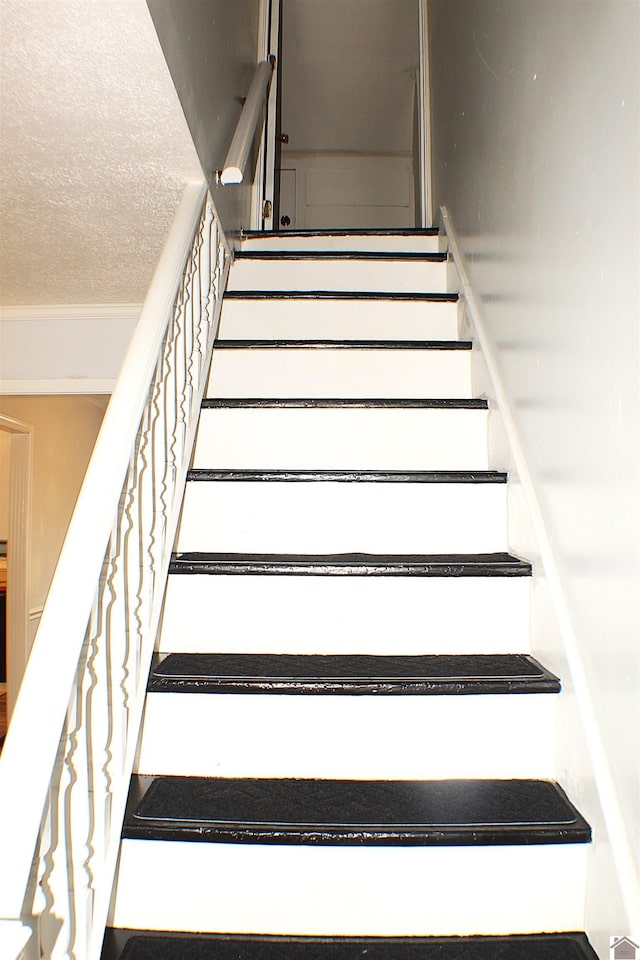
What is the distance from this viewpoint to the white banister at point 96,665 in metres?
0.77

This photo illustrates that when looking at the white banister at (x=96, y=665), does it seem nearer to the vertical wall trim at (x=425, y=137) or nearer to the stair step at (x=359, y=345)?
the stair step at (x=359, y=345)

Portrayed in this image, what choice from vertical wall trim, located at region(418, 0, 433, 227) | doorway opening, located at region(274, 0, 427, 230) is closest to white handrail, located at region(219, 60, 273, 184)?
vertical wall trim, located at region(418, 0, 433, 227)

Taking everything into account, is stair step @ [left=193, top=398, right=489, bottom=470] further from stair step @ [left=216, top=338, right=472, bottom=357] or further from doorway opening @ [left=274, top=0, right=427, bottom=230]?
doorway opening @ [left=274, top=0, right=427, bottom=230]

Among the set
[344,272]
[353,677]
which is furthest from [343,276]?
[353,677]

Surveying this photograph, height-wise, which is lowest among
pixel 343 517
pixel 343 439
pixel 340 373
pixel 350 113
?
pixel 343 517

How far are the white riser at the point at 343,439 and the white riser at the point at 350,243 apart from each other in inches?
47.2

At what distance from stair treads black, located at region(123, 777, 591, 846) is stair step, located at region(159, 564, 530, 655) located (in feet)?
0.98

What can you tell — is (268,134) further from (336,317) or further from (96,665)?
(96,665)

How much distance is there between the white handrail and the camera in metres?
1.94

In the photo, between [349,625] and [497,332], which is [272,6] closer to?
[497,332]

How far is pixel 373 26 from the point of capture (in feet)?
14.1

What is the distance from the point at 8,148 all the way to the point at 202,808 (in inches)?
69.1

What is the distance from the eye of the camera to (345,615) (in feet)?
4.82

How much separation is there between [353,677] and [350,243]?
2106mm
